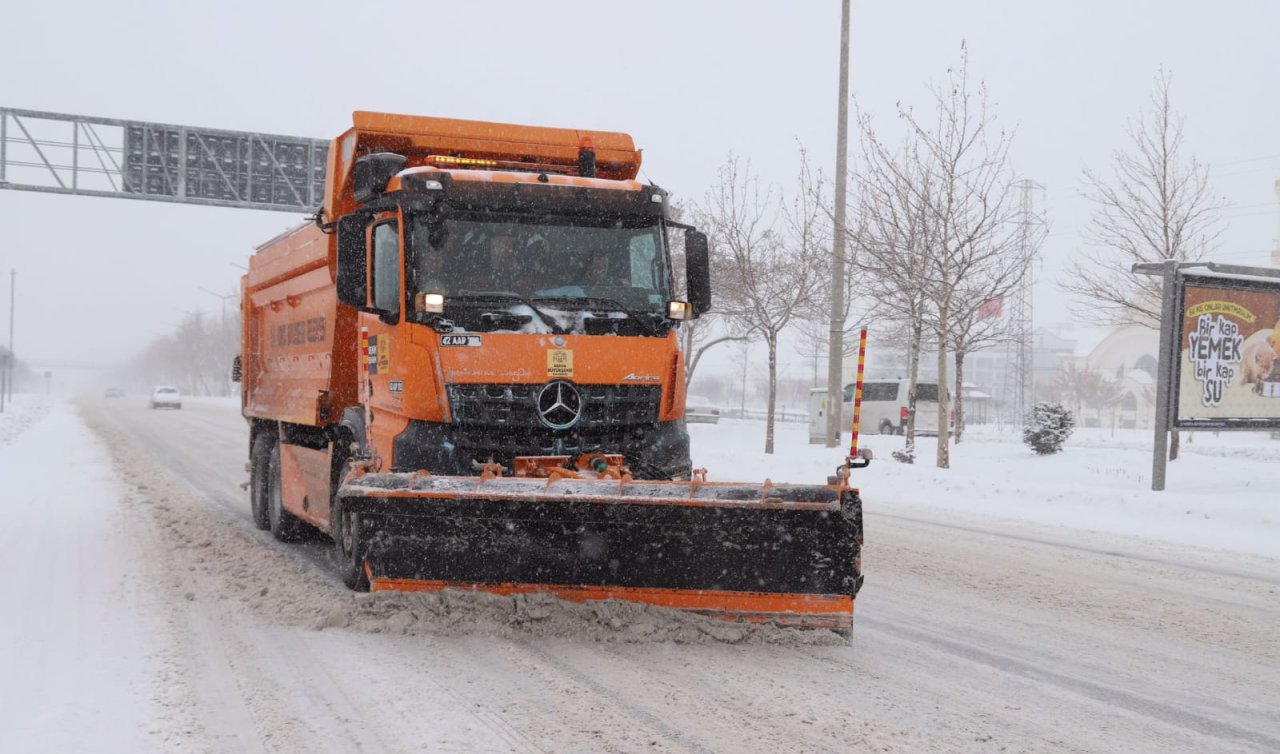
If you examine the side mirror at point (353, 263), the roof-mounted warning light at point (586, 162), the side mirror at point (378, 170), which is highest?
the roof-mounted warning light at point (586, 162)

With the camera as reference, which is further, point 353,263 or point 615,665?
point 353,263

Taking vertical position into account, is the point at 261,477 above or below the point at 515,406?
below

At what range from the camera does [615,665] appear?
5.54 m

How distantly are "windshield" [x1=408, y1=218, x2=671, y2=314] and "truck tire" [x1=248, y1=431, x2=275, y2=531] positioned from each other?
4823 millimetres

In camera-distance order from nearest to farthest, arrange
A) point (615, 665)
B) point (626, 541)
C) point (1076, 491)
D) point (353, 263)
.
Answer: point (615, 665) < point (626, 541) < point (353, 263) < point (1076, 491)

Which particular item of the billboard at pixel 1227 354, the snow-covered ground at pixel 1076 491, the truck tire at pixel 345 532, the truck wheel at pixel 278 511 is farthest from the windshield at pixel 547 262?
the billboard at pixel 1227 354

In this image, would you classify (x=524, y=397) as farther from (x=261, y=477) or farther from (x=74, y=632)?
(x=261, y=477)

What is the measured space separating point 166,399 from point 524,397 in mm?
55970

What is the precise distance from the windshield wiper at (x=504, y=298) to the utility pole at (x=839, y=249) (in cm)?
1350

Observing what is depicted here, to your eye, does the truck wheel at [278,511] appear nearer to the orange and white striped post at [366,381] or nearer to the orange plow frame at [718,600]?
the orange and white striped post at [366,381]

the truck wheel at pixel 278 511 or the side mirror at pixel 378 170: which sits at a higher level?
the side mirror at pixel 378 170

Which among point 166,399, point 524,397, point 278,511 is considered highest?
point 524,397

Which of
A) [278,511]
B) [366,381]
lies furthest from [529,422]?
[278,511]

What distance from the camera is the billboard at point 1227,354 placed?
1469cm
